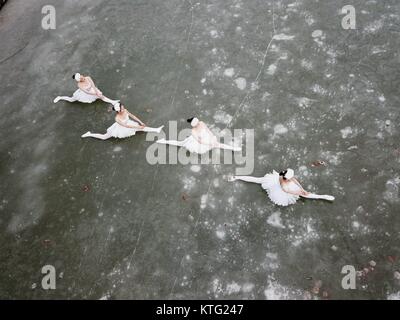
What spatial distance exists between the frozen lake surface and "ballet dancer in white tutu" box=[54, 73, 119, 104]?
0.17m

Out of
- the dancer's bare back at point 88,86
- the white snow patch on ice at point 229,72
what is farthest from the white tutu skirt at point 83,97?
the white snow patch on ice at point 229,72

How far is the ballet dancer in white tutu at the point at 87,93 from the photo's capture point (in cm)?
729

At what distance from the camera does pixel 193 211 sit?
580 cm

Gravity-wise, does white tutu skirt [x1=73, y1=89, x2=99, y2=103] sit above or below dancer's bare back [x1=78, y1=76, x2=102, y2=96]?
below

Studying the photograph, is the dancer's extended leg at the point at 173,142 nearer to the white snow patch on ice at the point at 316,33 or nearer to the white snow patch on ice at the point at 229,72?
the white snow patch on ice at the point at 229,72

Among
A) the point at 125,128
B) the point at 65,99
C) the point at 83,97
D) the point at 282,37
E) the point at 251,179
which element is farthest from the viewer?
the point at 65,99

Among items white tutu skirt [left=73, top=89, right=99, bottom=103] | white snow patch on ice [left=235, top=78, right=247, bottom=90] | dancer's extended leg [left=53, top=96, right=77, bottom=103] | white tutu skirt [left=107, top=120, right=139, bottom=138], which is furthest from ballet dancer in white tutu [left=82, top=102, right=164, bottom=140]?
white snow patch on ice [left=235, top=78, right=247, bottom=90]

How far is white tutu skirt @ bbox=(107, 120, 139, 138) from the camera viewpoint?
6.76 metres

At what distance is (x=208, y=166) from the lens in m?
6.27

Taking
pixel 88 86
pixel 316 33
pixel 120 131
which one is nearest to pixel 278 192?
pixel 120 131

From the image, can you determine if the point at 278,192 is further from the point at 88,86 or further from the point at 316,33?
the point at 88,86

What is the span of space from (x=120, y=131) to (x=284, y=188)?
3253 millimetres

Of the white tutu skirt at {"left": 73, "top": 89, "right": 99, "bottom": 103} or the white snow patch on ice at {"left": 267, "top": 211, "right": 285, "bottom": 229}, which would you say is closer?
the white snow patch on ice at {"left": 267, "top": 211, "right": 285, "bottom": 229}

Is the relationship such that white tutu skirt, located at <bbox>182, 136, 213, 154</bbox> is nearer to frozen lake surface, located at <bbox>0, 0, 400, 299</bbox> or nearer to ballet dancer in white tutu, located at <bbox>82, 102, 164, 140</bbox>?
frozen lake surface, located at <bbox>0, 0, 400, 299</bbox>
